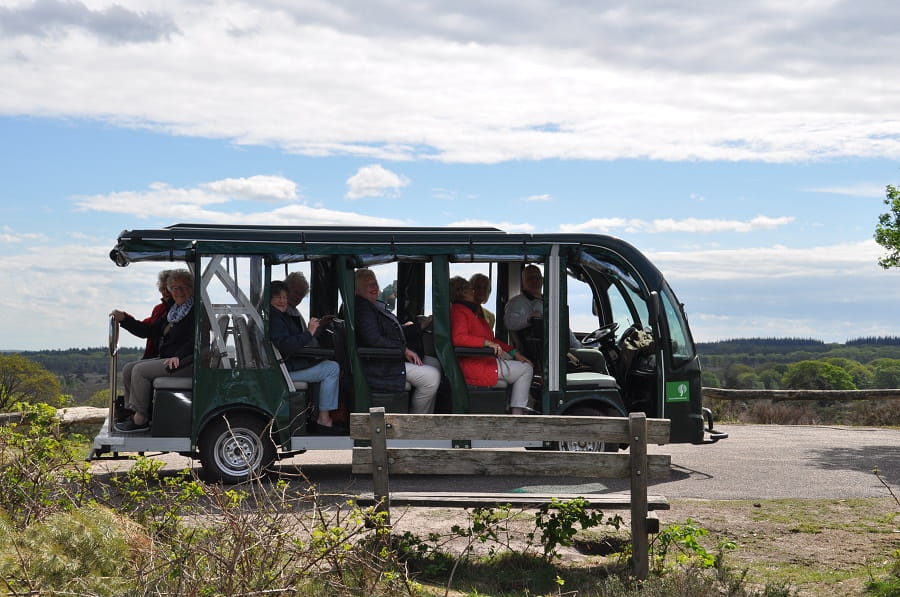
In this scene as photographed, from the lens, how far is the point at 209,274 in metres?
10.9

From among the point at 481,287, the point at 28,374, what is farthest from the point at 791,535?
the point at 28,374

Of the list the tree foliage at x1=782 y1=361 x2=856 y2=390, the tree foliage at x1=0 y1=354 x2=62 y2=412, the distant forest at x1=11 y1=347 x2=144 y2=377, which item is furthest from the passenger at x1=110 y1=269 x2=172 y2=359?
the tree foliage at x1=782 y1=361 x2=856 y2=390

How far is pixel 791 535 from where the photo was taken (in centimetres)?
870

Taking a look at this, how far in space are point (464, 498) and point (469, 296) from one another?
14.1ft

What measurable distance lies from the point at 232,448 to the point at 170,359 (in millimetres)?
1113

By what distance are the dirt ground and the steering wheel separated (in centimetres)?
329

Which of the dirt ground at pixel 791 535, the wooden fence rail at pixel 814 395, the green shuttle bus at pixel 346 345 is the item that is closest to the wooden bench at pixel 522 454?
the dirt ground at pixel 791 535

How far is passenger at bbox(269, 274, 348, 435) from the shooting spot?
1114 cm

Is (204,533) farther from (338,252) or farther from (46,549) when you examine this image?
(338,252)

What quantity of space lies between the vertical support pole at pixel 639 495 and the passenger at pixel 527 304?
4.75 metres

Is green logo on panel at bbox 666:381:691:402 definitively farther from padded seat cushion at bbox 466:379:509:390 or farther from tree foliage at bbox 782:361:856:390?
tree foliage at bbox 782:361:856:390

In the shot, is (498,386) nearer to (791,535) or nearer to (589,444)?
(589,444)

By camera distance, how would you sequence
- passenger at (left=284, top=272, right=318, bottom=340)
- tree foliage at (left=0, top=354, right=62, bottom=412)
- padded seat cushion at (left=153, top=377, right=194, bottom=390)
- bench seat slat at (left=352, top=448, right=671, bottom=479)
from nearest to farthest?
bench seat slat at (left=352, top=448, right=671, bottom=479)
padded seat cushion at (left=153, top=377, right=194, bottom=390)
passenger at (left=284, top=272, right=318, bottom=340)
tree foliage at (left=0, top=354, right=62, bottom=412)

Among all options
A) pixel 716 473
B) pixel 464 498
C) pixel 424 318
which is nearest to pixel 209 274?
pixel 424 318
